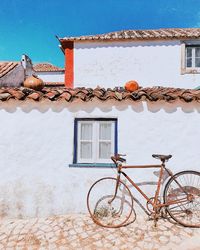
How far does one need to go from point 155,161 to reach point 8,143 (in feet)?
12.2

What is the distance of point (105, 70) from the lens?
12438 mm

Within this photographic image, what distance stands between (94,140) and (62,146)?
816 mm

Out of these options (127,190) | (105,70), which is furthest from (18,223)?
(105,70)

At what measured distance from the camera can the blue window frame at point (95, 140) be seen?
17.2ft

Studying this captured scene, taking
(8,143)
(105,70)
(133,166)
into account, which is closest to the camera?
(133,166)

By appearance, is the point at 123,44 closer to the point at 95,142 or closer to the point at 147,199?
the point at 95,142

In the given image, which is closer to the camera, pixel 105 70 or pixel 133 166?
pixel 133 166

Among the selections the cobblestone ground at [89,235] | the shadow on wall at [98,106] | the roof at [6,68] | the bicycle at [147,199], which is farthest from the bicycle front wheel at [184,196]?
the roof at [6,68]

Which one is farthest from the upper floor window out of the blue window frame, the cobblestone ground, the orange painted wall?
the cobblestone ground

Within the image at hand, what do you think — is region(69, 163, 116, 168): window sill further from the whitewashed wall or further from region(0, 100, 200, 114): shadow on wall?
region(0, 100, 200, 114): shadow on wall

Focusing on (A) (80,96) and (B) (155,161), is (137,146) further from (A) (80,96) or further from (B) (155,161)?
(A) (80,96)

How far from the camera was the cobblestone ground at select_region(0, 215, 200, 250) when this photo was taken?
401 centimetres

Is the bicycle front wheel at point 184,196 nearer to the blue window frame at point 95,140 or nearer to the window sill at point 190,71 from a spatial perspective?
the blue window frame at point 95,140

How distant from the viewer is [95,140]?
17.4 feet
